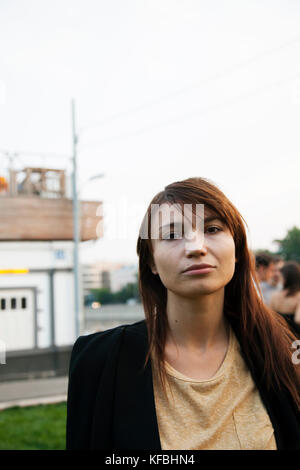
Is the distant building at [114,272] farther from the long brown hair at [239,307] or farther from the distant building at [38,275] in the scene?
the distant building at [38,275]

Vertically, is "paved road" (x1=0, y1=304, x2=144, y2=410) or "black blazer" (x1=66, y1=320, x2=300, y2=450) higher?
"black blazer" (x1=66, y1=320, x2=300, y2=450)

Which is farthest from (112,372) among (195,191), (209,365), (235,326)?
(195,191)

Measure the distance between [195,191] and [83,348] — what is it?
17.0 inches

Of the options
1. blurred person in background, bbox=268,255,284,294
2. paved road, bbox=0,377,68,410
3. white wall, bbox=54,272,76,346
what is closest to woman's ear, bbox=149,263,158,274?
blurred person in background, bbox=268,255,284,294

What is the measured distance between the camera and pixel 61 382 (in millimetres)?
7004

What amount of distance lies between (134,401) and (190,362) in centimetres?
15

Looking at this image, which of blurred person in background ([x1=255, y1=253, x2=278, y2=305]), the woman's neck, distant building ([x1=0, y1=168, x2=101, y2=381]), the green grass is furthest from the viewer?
distant building ([x1=0, y1=168, x2=101, y2=381])

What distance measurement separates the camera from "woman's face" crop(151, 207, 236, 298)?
92 cm

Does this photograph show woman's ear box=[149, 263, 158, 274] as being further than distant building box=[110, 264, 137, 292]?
No

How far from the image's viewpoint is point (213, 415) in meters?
0.95

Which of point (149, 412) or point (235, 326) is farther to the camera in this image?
point (235, 326)

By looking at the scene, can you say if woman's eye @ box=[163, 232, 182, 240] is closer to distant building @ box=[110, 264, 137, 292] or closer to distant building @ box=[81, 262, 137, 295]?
distant building @ box=[81, 262, 137, 295]

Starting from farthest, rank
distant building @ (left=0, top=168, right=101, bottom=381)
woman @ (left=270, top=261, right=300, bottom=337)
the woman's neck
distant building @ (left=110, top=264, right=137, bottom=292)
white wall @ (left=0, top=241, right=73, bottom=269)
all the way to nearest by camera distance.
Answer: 1. white wall @ (left=0, top=241, right=73, bottom=269)
2. distant building @ (left=0, top=168, right=101, bottom=381)
3. woman @ (left=270, top=261, right=300, bottom=337)
4. distant building @ (left=110, top=264, right=137, bottom=292)
5. the woman's neck
